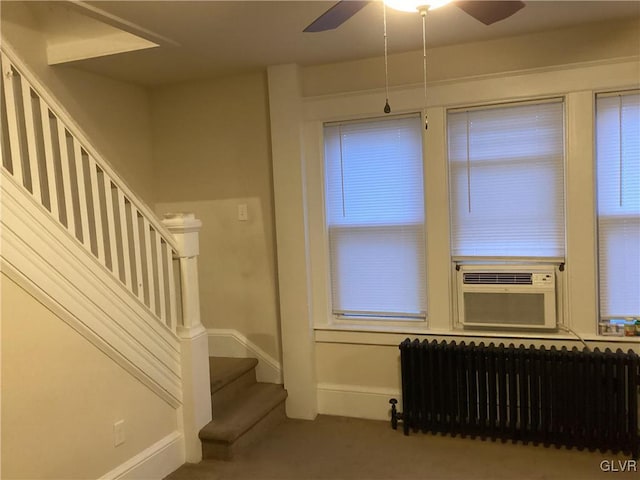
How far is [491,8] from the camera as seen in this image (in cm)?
192

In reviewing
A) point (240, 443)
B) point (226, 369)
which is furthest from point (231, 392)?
point (240, 443)

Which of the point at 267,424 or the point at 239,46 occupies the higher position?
the point at 239,46

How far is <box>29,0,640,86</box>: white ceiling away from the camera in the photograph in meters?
2.52

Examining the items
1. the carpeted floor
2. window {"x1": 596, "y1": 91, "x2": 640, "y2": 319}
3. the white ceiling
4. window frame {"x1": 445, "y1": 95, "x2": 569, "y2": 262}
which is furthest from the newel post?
window {"x1": 596, "y1": 91, "x2": 640, "y2": 319}

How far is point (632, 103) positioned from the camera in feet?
9.86

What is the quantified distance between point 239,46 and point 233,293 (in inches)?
69.6

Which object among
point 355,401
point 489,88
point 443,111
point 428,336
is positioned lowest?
point 355,401

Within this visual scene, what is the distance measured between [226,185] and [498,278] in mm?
2002

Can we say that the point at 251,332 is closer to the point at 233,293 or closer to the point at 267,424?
the point at 233,293

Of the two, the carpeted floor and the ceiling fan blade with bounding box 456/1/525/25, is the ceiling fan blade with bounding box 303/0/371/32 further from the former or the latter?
the carpeted floor

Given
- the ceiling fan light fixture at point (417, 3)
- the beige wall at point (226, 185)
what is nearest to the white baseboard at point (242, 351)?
the beige wall at point (226, 185)

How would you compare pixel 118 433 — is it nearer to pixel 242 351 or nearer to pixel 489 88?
pixel 242 351

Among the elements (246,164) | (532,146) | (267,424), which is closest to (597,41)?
(532,146)

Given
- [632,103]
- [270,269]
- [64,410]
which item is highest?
[632,103]
